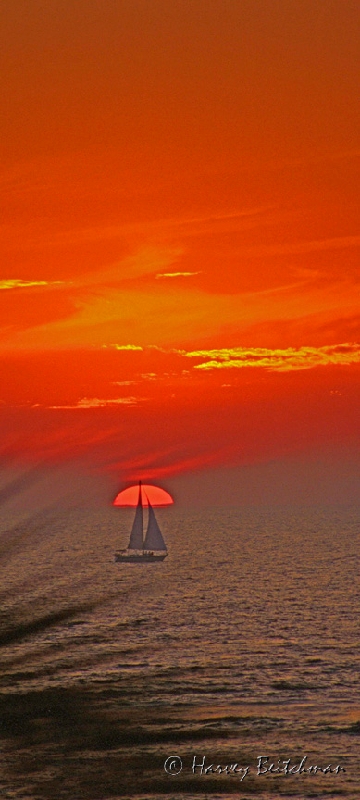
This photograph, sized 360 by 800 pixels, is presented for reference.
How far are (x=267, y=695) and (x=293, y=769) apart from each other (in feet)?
82.3

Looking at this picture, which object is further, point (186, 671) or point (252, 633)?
point (252, 633)

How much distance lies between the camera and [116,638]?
523 feet

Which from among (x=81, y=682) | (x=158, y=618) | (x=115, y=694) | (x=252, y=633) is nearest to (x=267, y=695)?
(x=115, y=694)

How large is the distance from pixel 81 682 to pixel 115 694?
10.2 m

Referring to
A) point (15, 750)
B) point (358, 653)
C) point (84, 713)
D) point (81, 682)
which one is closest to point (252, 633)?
point (358, 653)

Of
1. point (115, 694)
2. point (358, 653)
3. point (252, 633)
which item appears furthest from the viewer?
point (252, 633)

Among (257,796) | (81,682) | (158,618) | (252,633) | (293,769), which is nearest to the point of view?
(257,796)

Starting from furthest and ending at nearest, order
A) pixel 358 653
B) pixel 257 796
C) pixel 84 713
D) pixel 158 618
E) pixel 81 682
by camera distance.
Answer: pixel 158 618 → pixel 358 653 → pixel 81 682 → pixel 84 713 → pixel 257 796

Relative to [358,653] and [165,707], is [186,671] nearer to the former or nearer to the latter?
[165,707]

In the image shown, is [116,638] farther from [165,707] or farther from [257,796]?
[257,796]

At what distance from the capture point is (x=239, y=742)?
97.2 m

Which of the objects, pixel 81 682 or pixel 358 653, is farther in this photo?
pixel 358 653

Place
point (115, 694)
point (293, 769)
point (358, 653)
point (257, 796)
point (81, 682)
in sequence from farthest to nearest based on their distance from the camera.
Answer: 1. point (358, 653)
2. point (81, 682)
3. point (115, 694)
4. point (293, 769)
5. point (257, 796)

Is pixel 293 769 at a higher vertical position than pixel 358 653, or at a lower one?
lower
